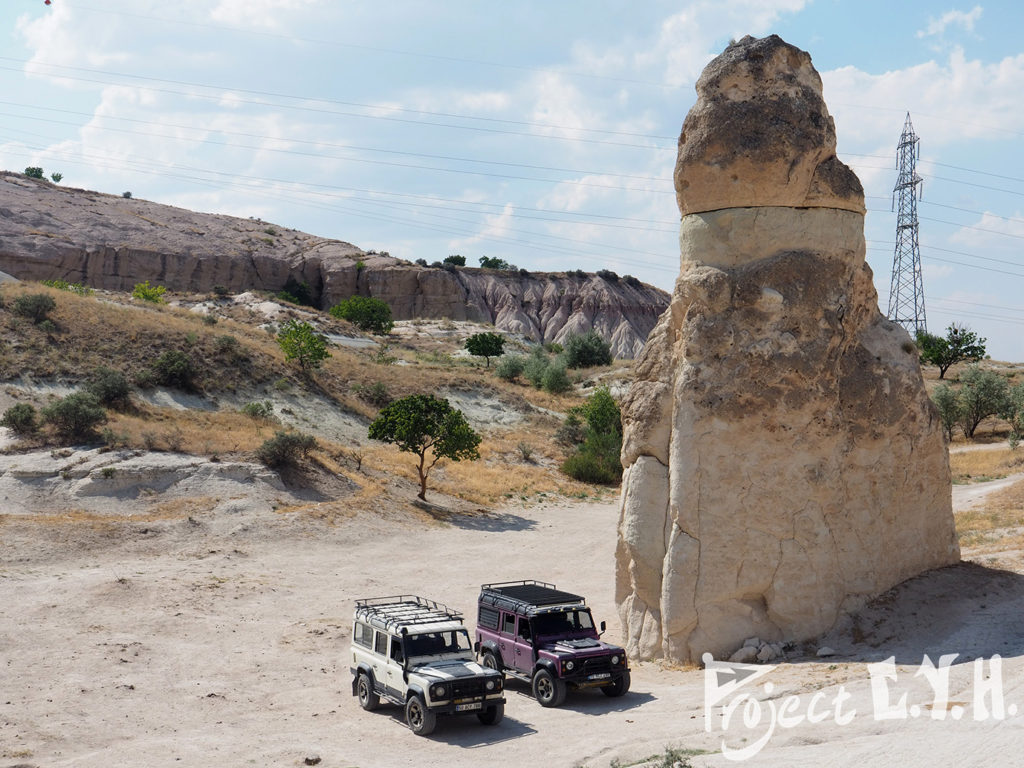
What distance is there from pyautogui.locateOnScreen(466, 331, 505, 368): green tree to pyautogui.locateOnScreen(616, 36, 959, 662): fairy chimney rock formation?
182 ft

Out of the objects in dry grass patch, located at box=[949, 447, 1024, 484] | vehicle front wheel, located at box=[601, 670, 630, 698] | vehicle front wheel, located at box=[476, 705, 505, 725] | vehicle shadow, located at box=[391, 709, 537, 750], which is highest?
dry grass patch, located at box=[949, 447, 1024, 484]

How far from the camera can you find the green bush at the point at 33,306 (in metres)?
39.8

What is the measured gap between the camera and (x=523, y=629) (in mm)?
14305

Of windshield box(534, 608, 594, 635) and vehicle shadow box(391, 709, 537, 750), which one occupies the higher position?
windshield box(534, 608, 594, 635)

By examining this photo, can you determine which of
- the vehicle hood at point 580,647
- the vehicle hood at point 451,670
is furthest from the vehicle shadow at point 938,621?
the vehicle hood at point 451,670

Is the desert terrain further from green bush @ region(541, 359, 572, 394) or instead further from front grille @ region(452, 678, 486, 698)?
green bush @ region(541, 359, 572, 394)

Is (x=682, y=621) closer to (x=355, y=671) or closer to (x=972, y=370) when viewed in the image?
(x=355, y=671)

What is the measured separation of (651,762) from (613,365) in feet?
211

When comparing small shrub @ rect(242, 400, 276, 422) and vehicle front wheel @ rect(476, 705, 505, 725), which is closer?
vehicle front wheel @ rect(476, 705, 505, 725)

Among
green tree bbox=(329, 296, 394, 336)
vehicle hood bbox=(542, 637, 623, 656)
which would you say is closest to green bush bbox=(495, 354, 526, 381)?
green tree bbox=(329, 296, 394, 336)

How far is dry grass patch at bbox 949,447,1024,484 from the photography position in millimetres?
33156

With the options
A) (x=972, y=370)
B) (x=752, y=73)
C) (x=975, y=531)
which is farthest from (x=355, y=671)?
(x=972, y=370)

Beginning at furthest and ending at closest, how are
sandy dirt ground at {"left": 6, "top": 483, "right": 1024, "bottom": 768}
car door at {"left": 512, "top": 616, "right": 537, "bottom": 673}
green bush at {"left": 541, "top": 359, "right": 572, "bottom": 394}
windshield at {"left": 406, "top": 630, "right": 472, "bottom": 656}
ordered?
green bush at {"left": 541, "top": 359, "right": 572, "bottom": 394} < car door at {"left": 512, "top": 616, "right": 537, "bottom": 673} < windshield at {"left": 406, "top": 630, "right": 472, "bottom": 656} < sandy dirt ground at {"left": 6, "top": 483, "right": 1024, "bottom": 768}

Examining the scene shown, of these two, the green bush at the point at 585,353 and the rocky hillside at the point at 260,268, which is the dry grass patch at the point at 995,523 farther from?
the rocky hillside at the point at 260,268
